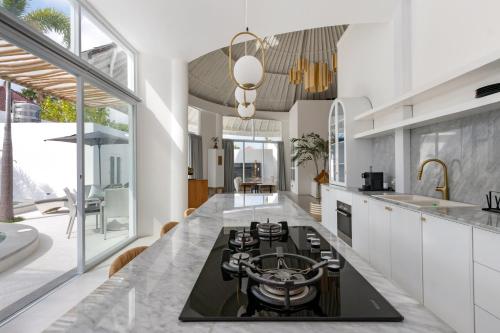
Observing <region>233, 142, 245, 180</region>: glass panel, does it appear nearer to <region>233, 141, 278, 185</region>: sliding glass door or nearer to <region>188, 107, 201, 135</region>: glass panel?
<region>233, 141, 278, 185</region>: sliding glass door

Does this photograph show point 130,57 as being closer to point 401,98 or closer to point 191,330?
point 401,98

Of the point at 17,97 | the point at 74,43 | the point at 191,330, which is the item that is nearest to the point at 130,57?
the point at 74,43

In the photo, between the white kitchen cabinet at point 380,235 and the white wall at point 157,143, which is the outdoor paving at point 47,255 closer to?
the white wall at point 157,143

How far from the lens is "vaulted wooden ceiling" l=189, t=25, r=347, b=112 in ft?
24.4

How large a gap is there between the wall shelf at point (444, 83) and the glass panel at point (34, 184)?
3.64 metres

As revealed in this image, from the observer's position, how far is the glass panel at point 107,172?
3428 millimetres

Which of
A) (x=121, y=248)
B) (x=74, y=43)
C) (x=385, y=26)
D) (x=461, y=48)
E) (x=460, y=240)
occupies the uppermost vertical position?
(x=385, y=26)

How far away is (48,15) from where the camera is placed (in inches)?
109

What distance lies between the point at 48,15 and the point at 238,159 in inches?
372

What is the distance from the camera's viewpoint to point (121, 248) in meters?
4.09

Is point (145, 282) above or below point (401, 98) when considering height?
below

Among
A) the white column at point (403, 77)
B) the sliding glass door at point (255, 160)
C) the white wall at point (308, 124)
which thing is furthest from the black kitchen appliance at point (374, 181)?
the sliding glass door at point (255, 160)

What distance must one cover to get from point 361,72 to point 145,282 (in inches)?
180

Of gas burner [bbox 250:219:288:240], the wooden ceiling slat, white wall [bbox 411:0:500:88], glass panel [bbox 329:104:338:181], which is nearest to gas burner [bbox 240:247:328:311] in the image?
gas burner [bbox 250:219:288:240]
